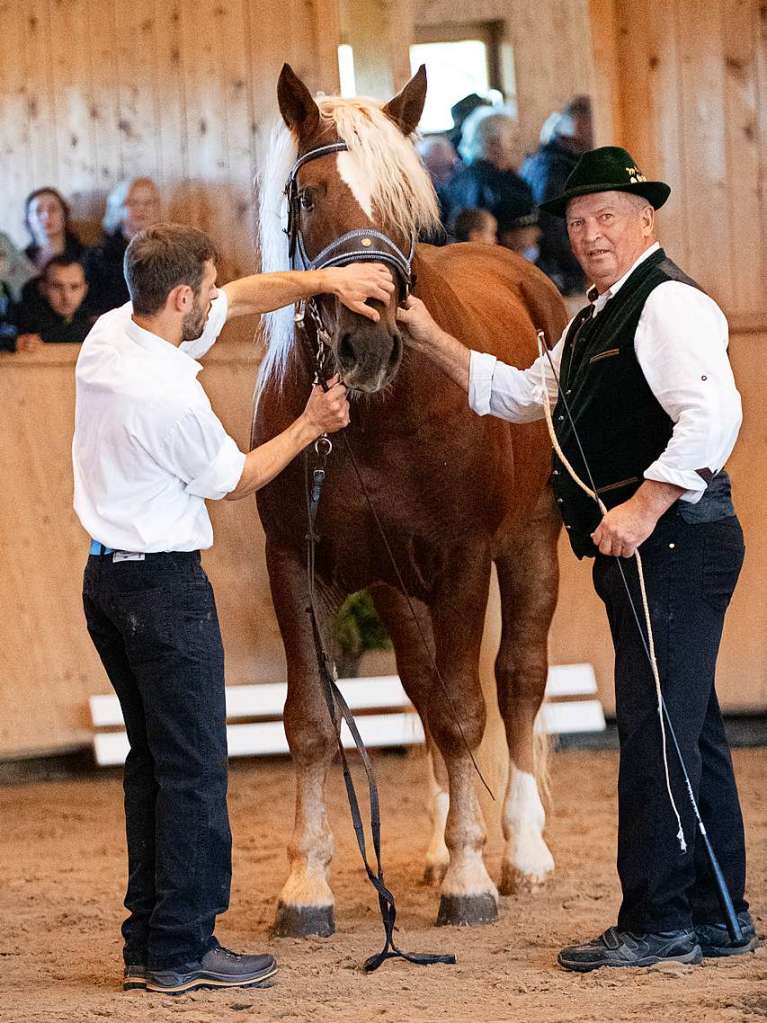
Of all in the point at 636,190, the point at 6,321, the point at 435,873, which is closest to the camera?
the point at 636,190

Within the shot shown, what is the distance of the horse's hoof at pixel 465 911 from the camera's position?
364 centimetres

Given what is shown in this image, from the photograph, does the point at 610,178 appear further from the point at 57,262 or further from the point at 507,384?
the point at 57,262

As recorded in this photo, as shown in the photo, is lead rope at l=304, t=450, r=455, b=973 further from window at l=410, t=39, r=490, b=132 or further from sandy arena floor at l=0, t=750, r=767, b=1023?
window at l=410, t=39, r=490, b=132

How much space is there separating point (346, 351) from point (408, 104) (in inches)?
30.7

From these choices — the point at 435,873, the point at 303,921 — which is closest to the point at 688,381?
the point at 303,921

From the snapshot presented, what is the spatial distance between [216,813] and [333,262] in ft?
4.15

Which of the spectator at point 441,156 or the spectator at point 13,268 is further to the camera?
the spectator at point 441,156

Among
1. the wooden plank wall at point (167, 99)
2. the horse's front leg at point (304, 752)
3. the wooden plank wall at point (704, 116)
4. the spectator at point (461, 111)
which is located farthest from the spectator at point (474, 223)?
the horse's front leg at point (304, 752)

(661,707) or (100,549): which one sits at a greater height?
(100,549)

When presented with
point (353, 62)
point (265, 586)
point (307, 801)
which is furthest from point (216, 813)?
point (353, 62)

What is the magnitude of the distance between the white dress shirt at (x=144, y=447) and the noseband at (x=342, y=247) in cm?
46

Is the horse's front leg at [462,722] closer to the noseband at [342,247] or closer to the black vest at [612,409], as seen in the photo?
the black vest at [612,409]

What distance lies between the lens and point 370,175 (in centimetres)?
315

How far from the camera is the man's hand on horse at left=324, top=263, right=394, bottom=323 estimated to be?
297 cm
